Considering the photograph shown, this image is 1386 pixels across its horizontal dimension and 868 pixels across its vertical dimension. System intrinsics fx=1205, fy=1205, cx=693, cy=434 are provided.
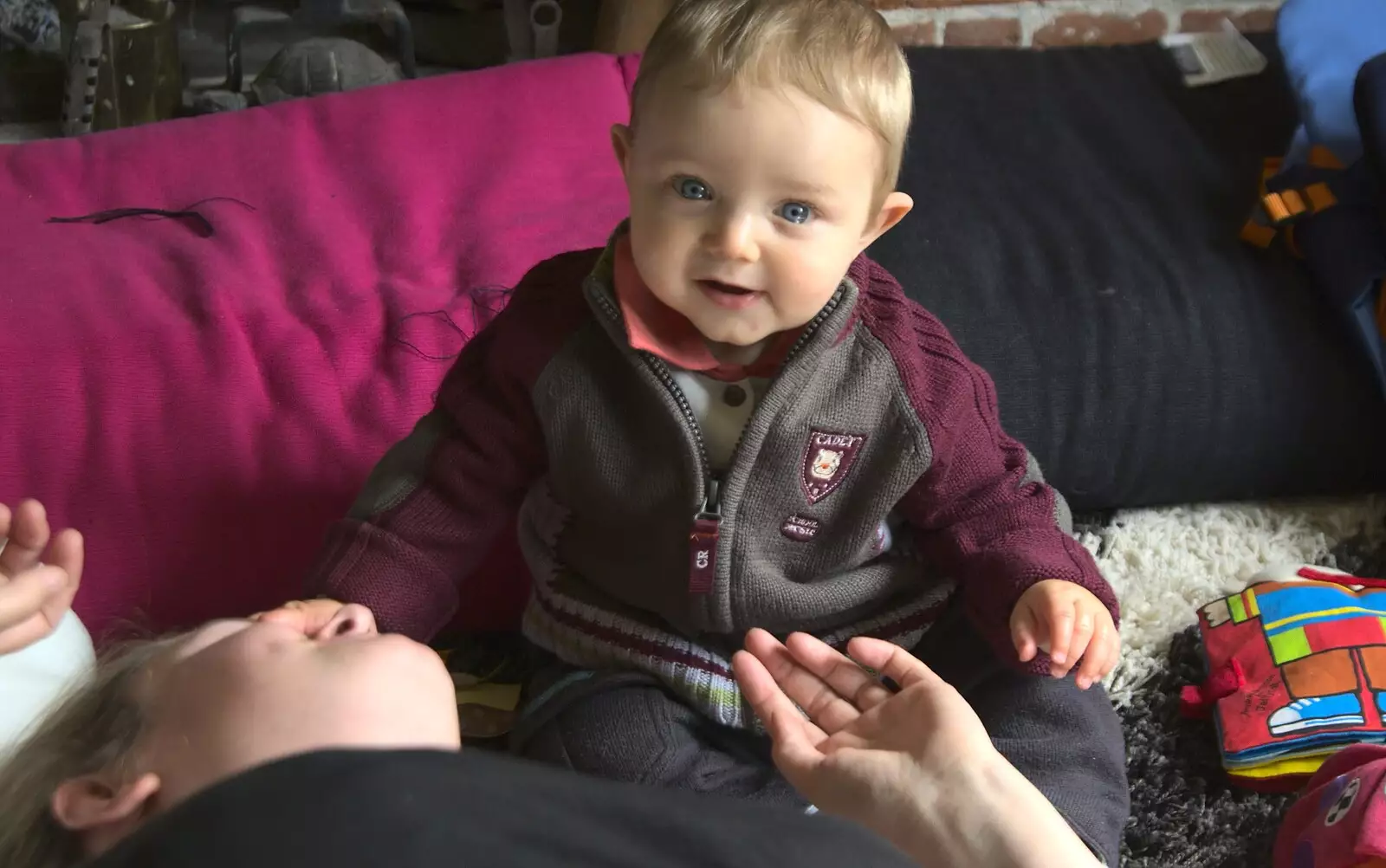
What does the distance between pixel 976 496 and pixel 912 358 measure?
0.40ft

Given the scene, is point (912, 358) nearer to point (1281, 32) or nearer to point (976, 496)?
point (976, 496)

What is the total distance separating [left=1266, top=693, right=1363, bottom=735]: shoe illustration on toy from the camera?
97 cm

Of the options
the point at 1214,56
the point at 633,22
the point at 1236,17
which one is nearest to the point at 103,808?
the point at 633,22

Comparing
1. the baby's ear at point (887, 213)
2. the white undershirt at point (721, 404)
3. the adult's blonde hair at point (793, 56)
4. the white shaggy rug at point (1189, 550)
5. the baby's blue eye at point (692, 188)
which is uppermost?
the adult's blonde hair at point (793, 56)

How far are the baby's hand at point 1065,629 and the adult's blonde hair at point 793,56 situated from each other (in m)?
0.31

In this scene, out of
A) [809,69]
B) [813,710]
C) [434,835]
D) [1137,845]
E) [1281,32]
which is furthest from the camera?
[1281,32]

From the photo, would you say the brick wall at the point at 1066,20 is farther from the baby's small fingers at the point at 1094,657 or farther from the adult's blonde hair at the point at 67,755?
the adult's blonde hair at the point at 67,755

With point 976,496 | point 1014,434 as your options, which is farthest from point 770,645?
point 1014,434

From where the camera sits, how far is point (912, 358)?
2.82 ft

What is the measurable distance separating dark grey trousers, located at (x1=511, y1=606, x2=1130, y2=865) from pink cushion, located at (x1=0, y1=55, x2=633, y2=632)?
221mm

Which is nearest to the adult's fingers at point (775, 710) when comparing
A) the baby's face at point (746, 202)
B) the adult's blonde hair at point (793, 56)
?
the baby's face at point (746, 202)

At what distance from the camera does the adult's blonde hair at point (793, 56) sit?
713mm

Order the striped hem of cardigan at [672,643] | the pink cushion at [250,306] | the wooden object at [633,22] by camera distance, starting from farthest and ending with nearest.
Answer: the wooden object at [633,22] → the pink cushion at [250,306] → the striped hem of cardigan at [672,643]

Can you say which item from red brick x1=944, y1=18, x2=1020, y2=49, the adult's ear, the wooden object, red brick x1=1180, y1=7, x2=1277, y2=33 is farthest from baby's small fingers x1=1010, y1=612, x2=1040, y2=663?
red brick x1=1180, y1=7, x2=1277, y2=33
